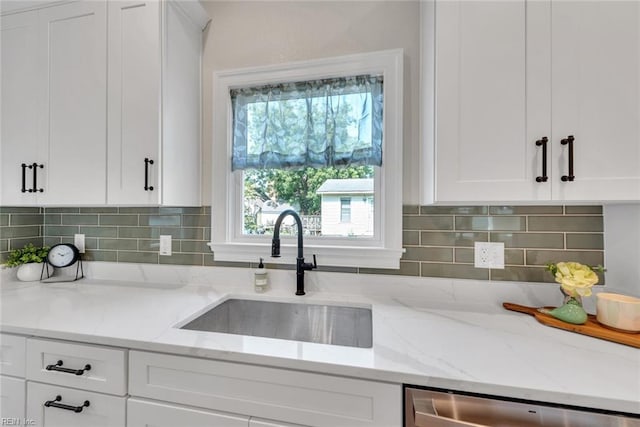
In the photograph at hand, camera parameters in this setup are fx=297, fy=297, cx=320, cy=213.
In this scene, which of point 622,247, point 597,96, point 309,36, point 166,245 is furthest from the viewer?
point 166,245

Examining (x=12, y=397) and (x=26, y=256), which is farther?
(x=26, y=256)

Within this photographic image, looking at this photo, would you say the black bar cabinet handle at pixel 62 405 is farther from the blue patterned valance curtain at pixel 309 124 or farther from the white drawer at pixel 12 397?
the blue patterned valance curtain at pixel 309 124

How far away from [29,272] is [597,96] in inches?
112

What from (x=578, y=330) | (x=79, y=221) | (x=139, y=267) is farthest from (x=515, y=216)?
(x=79, y=221)

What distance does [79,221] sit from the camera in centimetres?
186

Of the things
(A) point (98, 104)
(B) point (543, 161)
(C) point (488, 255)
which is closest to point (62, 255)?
(A) point (98, 104)

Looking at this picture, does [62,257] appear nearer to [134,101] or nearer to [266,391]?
[134,101]

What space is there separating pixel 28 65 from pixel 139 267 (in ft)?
3.89

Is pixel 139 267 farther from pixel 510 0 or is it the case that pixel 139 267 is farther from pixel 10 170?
pixel 510 0

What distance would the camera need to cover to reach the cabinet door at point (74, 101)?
4.75 ft

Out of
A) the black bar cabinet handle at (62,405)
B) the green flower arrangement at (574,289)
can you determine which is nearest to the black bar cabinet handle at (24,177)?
the black bar cabinet handle at (62,405)

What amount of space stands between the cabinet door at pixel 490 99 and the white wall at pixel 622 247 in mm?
448

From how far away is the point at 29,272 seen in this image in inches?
68.4

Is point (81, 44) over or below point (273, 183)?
over
